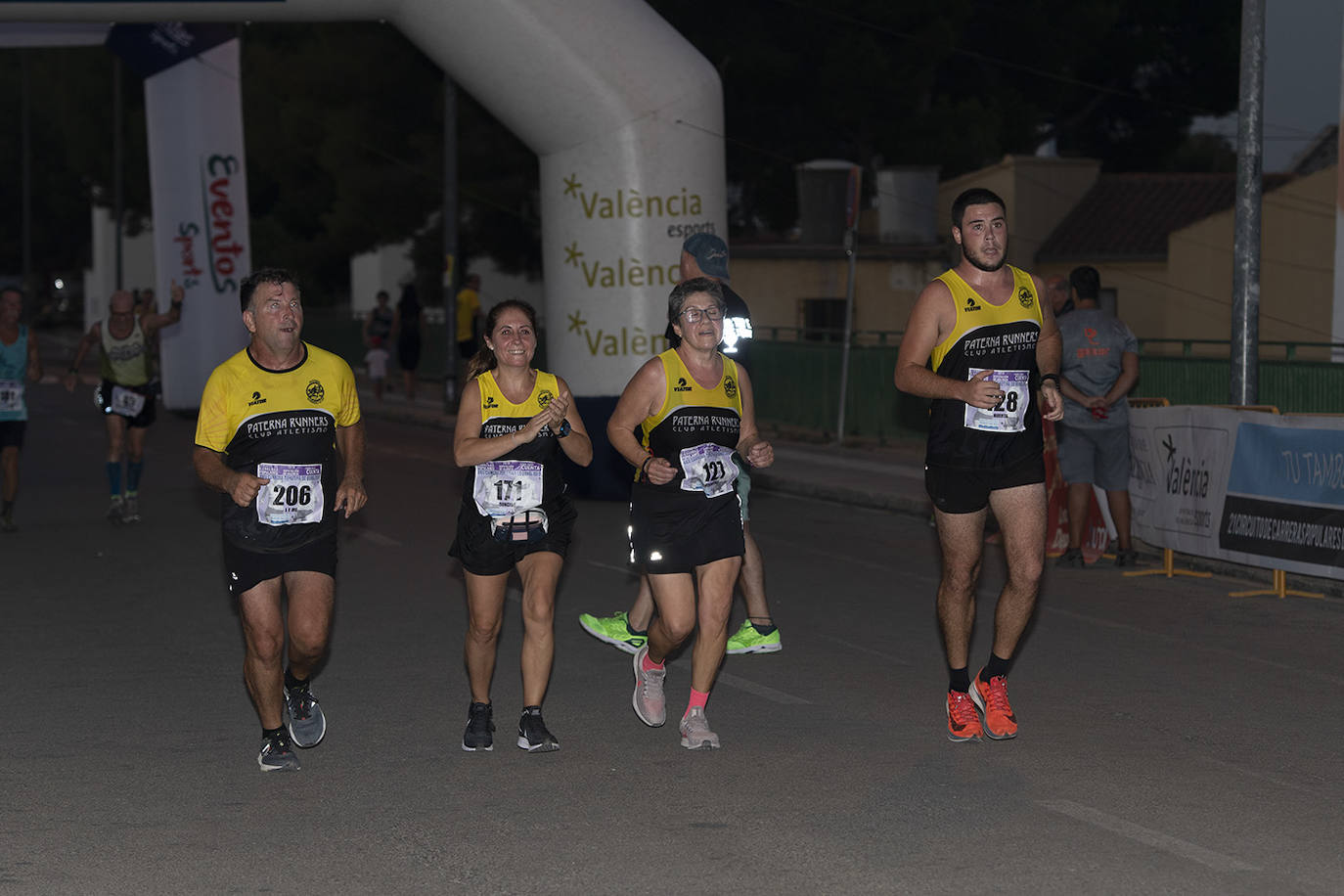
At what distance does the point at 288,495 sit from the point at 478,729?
119 cm

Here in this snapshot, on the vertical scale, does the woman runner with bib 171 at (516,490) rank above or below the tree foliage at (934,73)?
below

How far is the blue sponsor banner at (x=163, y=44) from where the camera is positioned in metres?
26.7

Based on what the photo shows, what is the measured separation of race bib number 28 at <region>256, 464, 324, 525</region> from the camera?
677 cm

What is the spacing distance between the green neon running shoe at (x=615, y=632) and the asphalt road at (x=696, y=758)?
0.44 feet

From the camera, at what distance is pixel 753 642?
945cm

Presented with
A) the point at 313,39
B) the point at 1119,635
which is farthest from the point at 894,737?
the point at 313,39

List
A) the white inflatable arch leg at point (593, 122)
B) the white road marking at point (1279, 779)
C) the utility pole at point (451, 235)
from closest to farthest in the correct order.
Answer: the white road marking at point (1279, 779) → the white inflatable arch leg at point (593, 122) → the utility pole at point (451, 235)

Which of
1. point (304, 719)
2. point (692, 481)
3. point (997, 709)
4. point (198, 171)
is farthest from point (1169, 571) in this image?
point (198, 171)

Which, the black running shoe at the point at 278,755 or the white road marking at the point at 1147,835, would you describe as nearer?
the white road marking at the point at 1147,835

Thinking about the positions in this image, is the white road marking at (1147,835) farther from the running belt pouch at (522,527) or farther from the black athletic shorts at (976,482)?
the running belt pouch at (522,527)

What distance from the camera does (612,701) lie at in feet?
27.0

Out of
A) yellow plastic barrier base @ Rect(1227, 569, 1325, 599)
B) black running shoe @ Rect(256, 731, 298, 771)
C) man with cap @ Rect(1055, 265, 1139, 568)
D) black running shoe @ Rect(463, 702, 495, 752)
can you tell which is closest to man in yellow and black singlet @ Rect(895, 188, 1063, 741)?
black running shoe @ Rect(463, 702, 495, 752)

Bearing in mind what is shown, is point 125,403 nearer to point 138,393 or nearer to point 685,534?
point 138,393

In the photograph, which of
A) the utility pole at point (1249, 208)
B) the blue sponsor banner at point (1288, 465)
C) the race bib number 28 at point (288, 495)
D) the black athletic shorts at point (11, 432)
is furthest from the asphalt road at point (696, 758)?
the black athletic shorts at point (11, 432)
